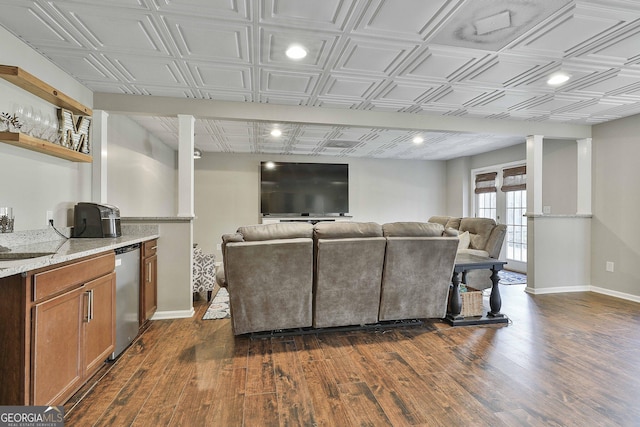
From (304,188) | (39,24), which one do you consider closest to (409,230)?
Answer: (39,24)

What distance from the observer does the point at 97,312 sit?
2.05 meters

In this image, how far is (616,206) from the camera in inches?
167

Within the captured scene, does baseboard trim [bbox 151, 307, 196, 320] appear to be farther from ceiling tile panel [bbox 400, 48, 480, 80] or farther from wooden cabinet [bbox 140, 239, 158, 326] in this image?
ceiling tile panel [bbox 400, 48, 480, 80]

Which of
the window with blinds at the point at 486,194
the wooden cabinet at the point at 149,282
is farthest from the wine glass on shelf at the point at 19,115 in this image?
the window with blinds at the point at 486,194

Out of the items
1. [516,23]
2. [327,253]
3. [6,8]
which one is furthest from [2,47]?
[516,23]

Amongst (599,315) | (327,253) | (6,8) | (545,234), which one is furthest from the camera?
(545,234)

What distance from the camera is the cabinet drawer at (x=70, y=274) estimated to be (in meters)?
1.52

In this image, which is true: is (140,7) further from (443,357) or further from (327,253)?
(443,357)

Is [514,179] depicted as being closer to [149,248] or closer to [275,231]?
[275,231]

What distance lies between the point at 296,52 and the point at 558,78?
2.47 m

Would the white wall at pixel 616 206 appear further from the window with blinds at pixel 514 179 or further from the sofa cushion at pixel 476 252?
the sofa cushion at pixel 476 252

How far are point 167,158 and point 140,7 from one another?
4.44 metres

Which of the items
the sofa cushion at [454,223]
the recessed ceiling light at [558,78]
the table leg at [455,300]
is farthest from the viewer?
the sofa cushion at [454,223]

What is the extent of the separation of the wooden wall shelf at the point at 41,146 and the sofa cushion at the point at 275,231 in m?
1.49
